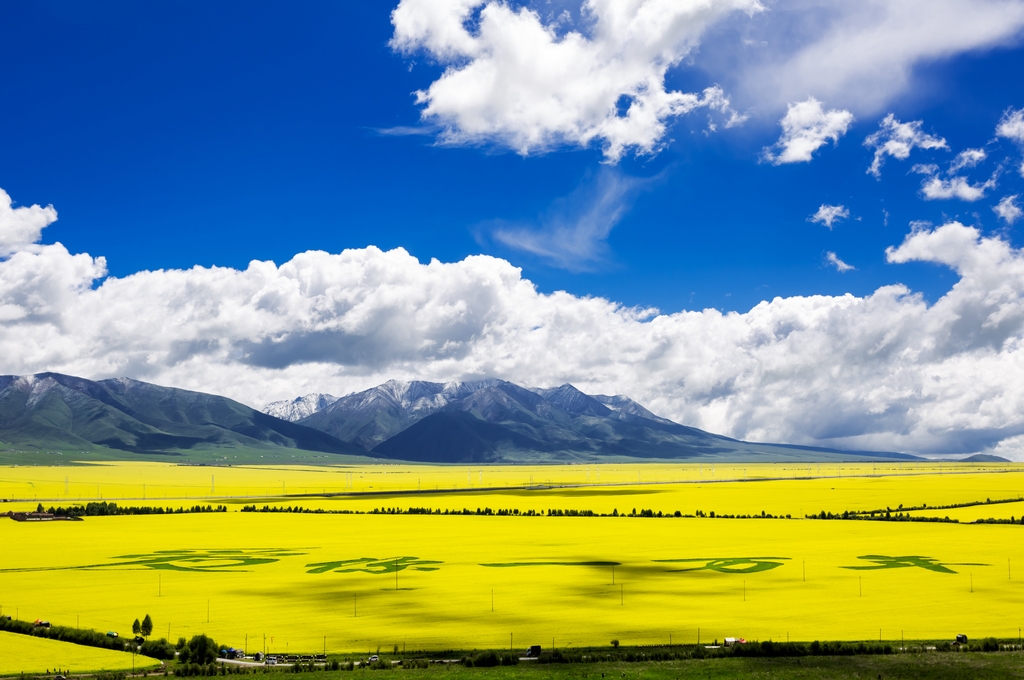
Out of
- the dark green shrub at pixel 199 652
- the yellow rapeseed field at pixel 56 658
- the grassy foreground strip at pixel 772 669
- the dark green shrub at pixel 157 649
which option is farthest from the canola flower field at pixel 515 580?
the grassy foreground strip at pixel 772 669

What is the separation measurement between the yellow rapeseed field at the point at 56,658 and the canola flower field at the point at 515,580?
3.91 metres

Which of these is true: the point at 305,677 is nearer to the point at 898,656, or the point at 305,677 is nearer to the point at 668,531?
the point at 898,656

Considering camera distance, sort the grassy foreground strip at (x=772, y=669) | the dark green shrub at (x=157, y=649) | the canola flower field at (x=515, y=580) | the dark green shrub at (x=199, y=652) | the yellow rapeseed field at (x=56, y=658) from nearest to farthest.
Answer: the grassy foreground strip at (x=772, y=669) < the yellow rapeseed field at (x=56, y=658) < the dark green shrub at (x=199, y=652) < the dark green shrub at (x=157, y=649) < the canola flower field at (x=515, y=580)

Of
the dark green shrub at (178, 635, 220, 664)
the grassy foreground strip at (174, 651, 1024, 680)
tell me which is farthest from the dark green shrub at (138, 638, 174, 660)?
the grassy foreground strip at (174, 651, 1024, 680)

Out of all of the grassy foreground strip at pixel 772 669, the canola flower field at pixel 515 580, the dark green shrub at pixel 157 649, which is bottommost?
the grassy foreground strip at pixel 772 669

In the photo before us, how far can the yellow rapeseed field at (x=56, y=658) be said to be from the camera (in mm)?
46625

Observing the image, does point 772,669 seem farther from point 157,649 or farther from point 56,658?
point 56,658

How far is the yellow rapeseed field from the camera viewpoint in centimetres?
4662

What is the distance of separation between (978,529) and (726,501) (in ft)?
197

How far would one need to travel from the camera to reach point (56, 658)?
160 ft

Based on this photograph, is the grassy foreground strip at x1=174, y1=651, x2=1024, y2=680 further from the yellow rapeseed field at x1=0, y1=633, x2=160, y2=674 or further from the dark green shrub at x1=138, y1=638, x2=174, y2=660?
the yellow rapeseed field at x1=0, y1=633, x2=160, y2=674

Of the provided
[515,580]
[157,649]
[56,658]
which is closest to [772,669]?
[515,580]

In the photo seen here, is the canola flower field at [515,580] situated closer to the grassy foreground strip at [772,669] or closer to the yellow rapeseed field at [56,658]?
the yellow rapeseed field at [56,658]

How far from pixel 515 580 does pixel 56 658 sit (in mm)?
36249
